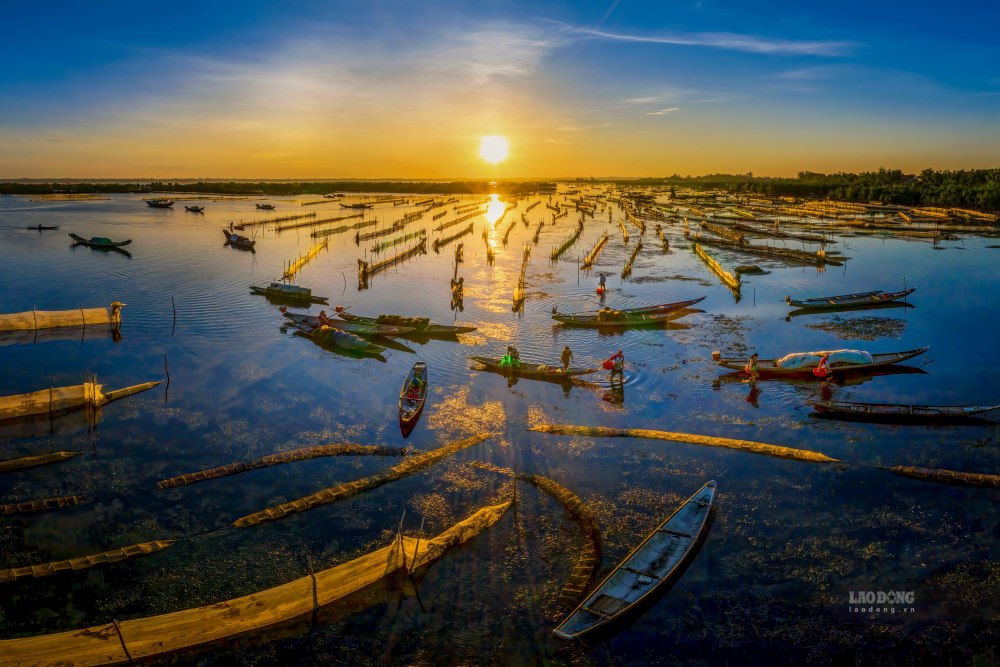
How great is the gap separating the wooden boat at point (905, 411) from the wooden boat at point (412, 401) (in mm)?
13847

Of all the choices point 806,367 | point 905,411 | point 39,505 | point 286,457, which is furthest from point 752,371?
point 39,505

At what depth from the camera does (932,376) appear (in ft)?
80.0

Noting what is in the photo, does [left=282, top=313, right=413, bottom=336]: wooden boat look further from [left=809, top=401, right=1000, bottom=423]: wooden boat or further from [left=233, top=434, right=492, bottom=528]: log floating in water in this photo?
[left=809, top=401, right=1000, bottom=423]: wooden boat

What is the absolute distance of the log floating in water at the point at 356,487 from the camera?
568 inches

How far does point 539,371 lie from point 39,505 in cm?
1581

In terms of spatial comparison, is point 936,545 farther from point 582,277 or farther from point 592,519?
point 582,277

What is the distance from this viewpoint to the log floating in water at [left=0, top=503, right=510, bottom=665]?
981 centimetres

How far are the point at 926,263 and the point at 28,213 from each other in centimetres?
10740

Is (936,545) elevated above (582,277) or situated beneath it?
situated beneath

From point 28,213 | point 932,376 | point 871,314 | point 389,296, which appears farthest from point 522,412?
point 28,213

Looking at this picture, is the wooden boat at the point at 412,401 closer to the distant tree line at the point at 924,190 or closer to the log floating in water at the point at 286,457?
the log floating in water at the point at 286,457

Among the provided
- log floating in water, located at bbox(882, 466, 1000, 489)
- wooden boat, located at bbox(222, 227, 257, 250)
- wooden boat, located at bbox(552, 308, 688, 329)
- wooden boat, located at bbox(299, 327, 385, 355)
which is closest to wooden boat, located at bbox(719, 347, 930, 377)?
wooden boat, located at bbox(552, 308, 688, 329)

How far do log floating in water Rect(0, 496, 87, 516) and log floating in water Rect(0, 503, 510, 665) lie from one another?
17.7 ft

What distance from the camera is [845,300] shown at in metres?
35.2
